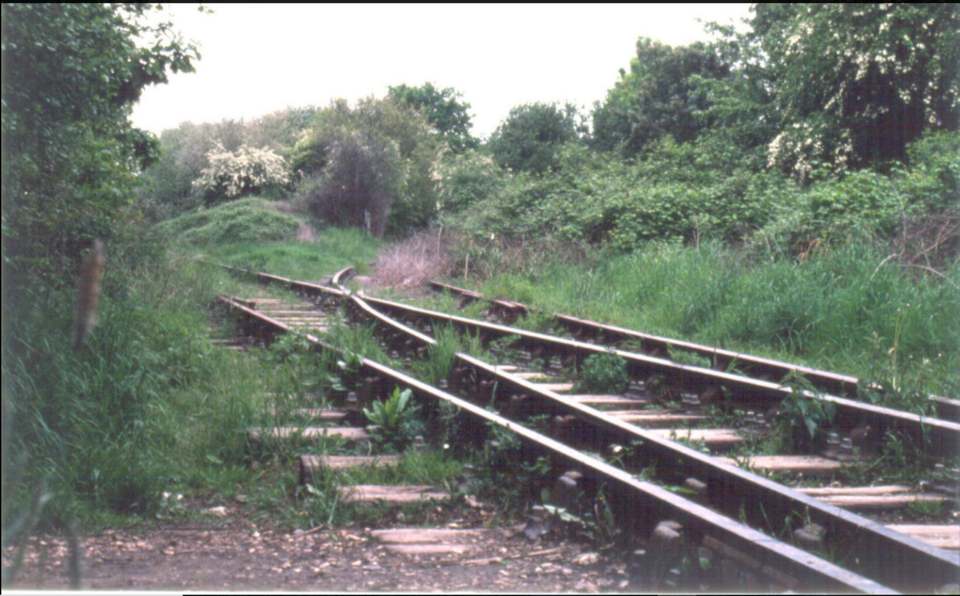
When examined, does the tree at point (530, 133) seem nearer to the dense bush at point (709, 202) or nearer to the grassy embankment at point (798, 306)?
→ the dense bush at point (709, 202)

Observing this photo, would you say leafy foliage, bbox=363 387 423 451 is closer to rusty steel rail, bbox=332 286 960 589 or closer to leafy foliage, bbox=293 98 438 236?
rusty steel rail, bbox=332 286 960 589

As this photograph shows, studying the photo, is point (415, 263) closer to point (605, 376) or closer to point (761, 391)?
point (605, 376)

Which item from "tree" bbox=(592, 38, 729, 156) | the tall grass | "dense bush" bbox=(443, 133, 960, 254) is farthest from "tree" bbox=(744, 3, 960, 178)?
"tree" bbox=(592, 38, 729, 156)

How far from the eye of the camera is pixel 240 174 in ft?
124

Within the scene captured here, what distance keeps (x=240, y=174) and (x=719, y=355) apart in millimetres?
31914

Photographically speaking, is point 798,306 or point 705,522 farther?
point 798,306

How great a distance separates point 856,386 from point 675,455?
217 centimetres

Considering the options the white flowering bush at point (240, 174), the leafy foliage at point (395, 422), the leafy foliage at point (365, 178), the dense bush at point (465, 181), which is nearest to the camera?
the leafy foliage at point (395, 422)

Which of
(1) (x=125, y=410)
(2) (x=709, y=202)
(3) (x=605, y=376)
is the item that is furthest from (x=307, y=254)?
(1) (x=125, y=410)

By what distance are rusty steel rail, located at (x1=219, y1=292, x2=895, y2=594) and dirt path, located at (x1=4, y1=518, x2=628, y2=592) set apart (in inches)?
12.0

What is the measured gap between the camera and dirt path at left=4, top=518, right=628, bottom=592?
3471mm

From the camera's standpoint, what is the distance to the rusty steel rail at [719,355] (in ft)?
21.5

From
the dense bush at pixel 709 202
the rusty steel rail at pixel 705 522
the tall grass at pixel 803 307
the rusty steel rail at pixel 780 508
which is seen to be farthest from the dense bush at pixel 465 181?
the rusty steel rail at pixel 705 522

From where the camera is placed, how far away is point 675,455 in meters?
4.86
